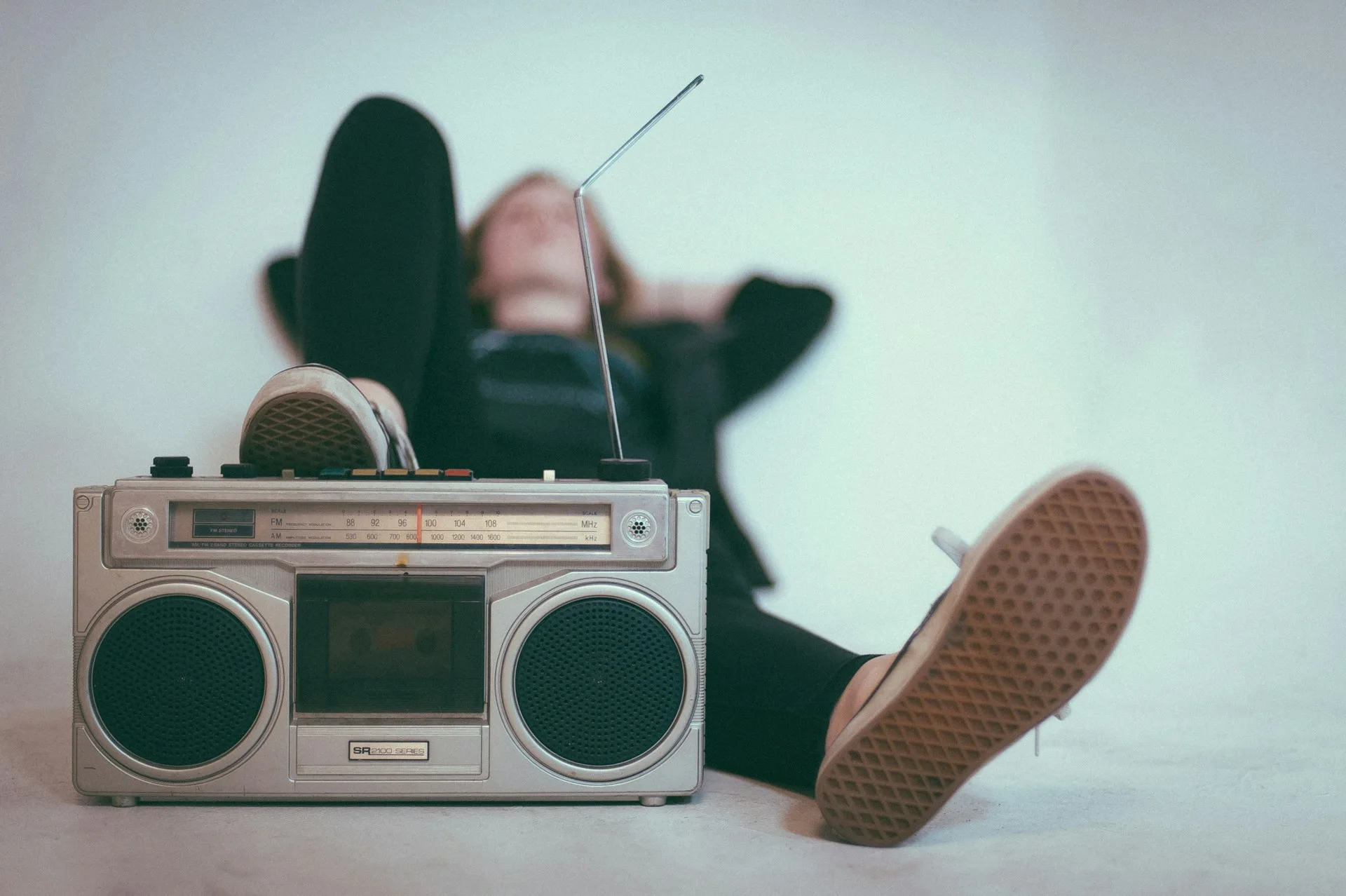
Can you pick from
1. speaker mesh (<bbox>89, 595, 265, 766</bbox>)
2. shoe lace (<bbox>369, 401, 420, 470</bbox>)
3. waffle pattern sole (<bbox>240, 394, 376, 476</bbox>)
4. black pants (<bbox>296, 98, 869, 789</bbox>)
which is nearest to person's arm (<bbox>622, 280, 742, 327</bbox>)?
black pants (<bbox>296, 98, 869, 789</bbox>)

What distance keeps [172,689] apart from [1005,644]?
603mm

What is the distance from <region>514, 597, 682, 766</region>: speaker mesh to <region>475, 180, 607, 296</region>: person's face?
73 centimetres

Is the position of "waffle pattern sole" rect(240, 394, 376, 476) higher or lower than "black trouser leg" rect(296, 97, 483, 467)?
lower

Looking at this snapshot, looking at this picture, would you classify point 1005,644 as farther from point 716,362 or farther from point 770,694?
point 716,362

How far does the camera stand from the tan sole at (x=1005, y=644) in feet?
2.39

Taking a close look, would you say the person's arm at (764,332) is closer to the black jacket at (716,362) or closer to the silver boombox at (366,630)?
the black jacket at (716,362)

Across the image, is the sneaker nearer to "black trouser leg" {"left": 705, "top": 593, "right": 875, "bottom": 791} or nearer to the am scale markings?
the am scale markings

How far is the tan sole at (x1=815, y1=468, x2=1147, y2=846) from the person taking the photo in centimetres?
73

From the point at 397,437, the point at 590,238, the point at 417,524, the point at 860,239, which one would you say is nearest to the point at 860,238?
the point at 860,239

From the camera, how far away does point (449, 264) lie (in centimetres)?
122

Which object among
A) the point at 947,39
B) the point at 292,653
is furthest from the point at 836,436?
the point at 292,653

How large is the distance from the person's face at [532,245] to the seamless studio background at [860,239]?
0.14 feet

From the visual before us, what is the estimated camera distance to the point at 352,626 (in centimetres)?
86

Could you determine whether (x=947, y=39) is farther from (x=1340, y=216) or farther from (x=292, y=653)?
(x=292, y=653)
